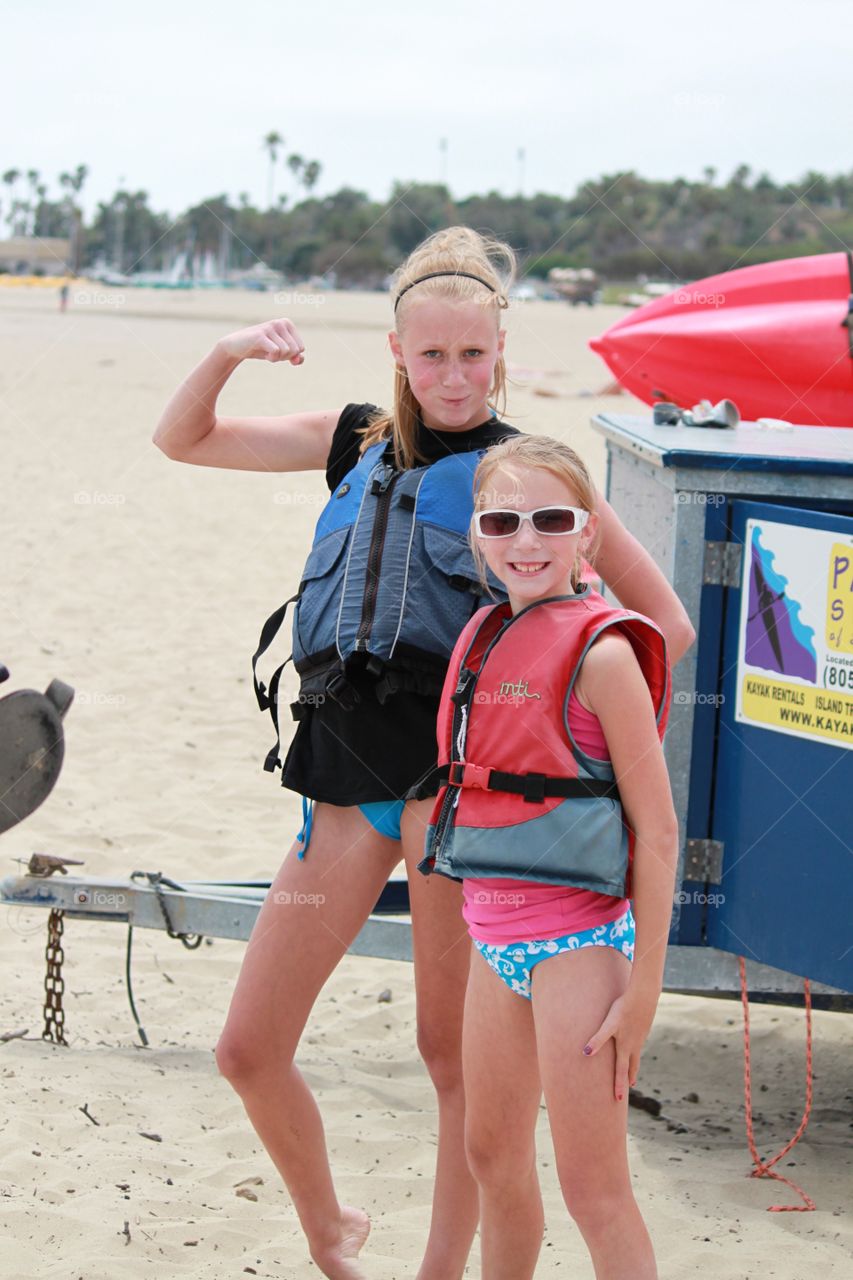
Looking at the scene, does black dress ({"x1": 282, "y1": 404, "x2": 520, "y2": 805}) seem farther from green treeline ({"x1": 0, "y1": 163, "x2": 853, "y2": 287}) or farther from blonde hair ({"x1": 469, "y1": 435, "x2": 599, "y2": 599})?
green treeline ({"x1": 0, "y1": 163, "x2": 853, "y2": 287})

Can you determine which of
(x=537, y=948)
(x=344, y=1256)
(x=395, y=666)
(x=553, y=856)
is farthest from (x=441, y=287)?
(x=344, y=1256)

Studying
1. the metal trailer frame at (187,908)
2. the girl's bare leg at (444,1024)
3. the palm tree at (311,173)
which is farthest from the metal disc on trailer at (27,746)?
the palm tree at (311,173)

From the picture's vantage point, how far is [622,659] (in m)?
2.02

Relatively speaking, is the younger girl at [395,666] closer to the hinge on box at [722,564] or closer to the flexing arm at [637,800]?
the flexing arm at [637,800]

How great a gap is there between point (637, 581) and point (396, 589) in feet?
1.33

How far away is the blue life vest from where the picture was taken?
2.35m

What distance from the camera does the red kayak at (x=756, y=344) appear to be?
14.1 feet

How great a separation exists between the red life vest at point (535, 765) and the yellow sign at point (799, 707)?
0.95 meters

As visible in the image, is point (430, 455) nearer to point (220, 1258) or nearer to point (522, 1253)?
point (522, 1253)

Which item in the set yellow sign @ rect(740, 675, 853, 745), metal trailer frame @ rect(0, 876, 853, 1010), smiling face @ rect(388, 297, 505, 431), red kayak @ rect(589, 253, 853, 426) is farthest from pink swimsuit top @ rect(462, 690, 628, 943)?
red kayak @ rect(589, 253, 853, 426)

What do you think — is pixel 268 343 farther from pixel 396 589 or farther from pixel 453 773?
pixel 453 773

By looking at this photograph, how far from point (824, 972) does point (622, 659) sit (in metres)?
1.37

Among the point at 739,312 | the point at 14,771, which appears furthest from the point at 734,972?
the point at 739,312

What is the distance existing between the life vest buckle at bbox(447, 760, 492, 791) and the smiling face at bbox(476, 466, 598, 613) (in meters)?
0.26
